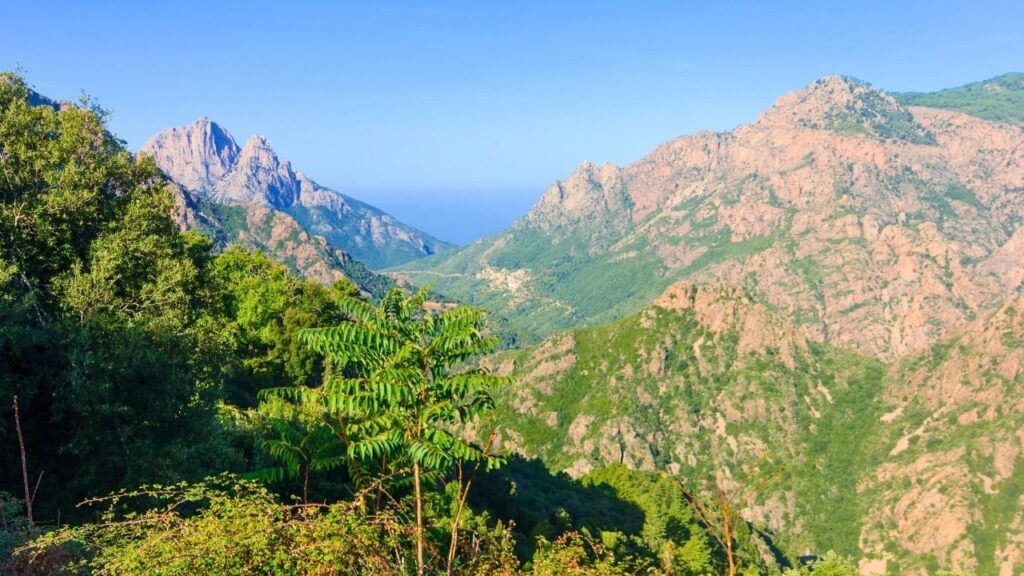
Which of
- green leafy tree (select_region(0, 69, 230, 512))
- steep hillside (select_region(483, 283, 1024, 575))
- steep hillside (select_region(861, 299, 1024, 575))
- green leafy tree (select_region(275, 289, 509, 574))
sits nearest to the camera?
green leafy tree (select_region(275, 289, 509, 574))

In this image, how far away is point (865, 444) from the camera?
173 meters

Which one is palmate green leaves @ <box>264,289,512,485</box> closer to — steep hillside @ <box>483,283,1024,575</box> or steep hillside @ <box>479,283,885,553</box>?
steep hillside @ <box>483,283,1024,575</box>

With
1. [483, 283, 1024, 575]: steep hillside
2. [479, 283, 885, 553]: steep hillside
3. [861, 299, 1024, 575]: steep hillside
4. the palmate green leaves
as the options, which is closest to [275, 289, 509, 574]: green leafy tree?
the palmate green leaves

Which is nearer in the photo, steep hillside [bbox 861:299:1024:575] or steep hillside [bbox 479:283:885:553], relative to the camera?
steep hillside [bbox 861:299:1024:575]

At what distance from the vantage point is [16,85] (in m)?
27.5

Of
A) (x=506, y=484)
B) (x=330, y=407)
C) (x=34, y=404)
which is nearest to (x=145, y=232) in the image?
(x=34, y=404)

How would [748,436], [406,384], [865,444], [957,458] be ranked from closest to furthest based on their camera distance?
1. [406,384]
2. [957,458]
3. [865,444]
4. [748,436]

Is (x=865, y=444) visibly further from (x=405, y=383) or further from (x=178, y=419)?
(x=405, y=383)

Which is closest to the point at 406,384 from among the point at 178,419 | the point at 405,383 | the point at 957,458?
the point at 405,383

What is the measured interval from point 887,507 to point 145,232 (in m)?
171

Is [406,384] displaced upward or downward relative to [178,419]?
upward

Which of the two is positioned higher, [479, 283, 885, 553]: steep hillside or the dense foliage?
the dense foliage

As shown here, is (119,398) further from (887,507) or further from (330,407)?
(887,507)

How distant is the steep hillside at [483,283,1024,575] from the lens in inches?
5315
